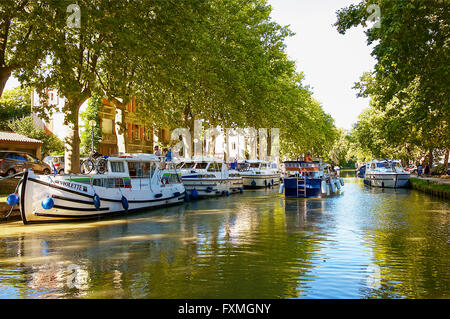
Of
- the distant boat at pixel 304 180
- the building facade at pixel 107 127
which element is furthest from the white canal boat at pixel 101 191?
the building facade at pixel 107 127

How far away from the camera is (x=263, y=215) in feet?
65.7

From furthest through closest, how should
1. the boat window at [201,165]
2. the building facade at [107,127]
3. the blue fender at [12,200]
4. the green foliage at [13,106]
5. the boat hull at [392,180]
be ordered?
the green foliage at [13,106], the building facade at [107,127], the boat hull at [392,180], the boat window at [201,165], the blue fender at [12,200]

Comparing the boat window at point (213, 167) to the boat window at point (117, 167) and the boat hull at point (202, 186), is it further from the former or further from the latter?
the boat window at point (117, 167)

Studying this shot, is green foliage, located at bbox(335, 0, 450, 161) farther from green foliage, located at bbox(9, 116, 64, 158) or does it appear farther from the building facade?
green foliage, located at bbox(9, 116, 64, 158)

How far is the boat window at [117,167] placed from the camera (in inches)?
840

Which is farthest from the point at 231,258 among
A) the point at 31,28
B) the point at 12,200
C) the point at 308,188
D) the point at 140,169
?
the point at 308,188

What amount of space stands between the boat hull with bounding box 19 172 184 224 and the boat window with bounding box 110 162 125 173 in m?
0.99

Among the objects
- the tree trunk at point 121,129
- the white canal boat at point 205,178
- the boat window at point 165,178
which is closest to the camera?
the boat window at point 165,178

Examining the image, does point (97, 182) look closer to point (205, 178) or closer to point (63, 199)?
point (63, 199)

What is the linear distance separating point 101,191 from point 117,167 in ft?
7.64

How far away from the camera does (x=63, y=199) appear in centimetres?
1758
